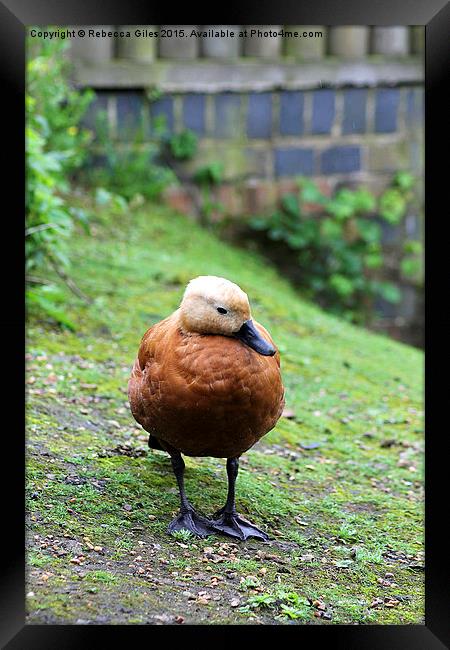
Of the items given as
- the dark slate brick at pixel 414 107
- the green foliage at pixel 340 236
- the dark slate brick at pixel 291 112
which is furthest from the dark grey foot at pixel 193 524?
the dark slate brick at pixel 414 107

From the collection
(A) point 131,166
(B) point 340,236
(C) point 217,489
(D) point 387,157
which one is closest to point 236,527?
(C) point 217,489

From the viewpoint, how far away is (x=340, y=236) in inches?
289

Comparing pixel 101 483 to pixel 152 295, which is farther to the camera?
pixel 152 295

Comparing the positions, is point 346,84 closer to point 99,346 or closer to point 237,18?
point 99,346

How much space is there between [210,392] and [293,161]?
5.05 meters

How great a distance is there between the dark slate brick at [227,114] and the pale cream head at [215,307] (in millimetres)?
4751

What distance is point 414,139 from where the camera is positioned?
730 centimetres

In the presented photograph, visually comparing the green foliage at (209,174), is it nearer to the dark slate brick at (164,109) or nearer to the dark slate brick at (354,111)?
the dark slate brick at (164,109)

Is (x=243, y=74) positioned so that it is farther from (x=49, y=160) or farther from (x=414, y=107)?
(x=49, y=160)

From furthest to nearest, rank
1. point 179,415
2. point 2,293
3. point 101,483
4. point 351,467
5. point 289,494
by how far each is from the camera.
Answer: point 351,467 < point 289,494 < point 101,483 < point 179,415 < point 2,293

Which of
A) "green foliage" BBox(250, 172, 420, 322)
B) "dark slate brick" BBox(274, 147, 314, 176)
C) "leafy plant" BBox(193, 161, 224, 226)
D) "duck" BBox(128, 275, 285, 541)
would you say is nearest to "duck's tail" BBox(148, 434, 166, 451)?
"duck" BBox(128, 275, 285, 541)

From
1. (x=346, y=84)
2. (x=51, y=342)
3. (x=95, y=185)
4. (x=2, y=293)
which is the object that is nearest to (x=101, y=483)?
(x=2, y=293)

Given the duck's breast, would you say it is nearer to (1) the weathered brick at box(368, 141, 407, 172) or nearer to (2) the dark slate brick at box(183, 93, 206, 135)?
(2) the dark slate brick at box(183, 93, 206, 135)

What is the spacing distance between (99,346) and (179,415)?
2142mm
